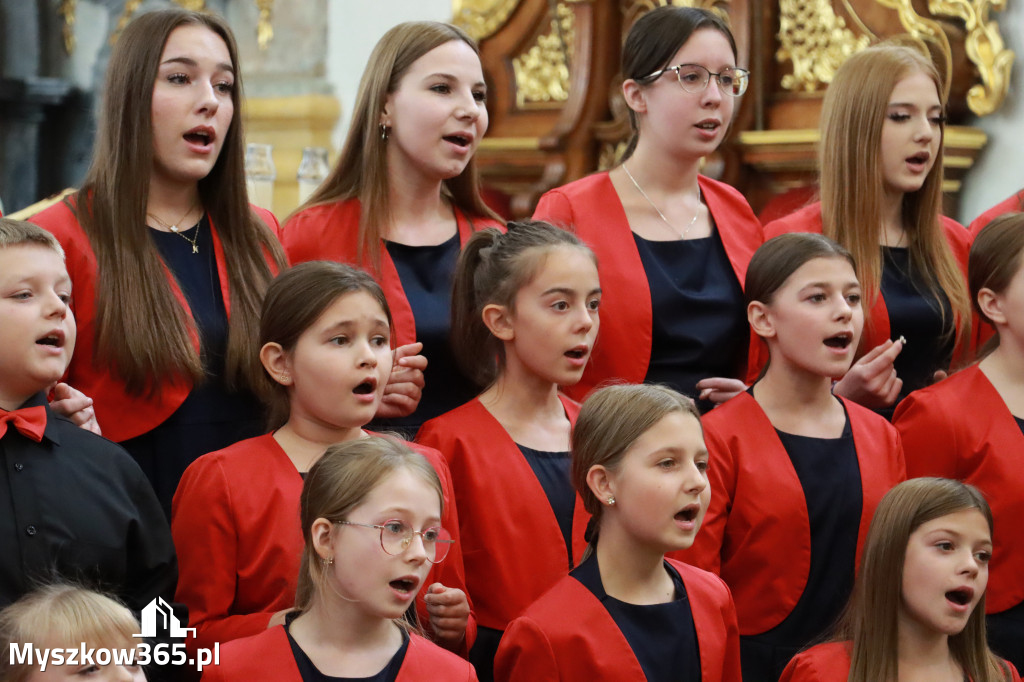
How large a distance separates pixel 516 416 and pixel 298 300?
1.50 ft

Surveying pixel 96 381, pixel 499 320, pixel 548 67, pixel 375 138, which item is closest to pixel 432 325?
pixel 499 320

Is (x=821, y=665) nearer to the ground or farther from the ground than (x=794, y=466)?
nearer to the ground

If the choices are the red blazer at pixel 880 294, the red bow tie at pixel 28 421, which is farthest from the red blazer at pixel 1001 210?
the red bow tie at pixel 28 421

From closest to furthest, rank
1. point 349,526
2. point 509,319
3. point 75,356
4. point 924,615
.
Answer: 1. point 349,526
2. point 924,615
3. point 75,356
4. point 509,319

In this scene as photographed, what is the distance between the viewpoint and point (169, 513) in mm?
2539

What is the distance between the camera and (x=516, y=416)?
2.54 m

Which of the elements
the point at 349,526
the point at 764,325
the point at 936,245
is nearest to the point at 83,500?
the point at 349,526

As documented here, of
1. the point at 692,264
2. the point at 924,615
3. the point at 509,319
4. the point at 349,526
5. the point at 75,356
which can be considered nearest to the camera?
the point at 349,526

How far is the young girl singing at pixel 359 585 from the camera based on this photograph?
1.99m

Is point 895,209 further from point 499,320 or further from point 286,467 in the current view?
point 286,467

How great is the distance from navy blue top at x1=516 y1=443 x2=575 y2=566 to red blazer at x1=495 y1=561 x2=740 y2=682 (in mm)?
247

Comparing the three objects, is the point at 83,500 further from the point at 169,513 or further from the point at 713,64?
the point at 713,64

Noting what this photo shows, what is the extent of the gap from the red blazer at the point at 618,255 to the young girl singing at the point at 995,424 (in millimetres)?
387

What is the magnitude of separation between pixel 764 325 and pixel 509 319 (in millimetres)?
475
